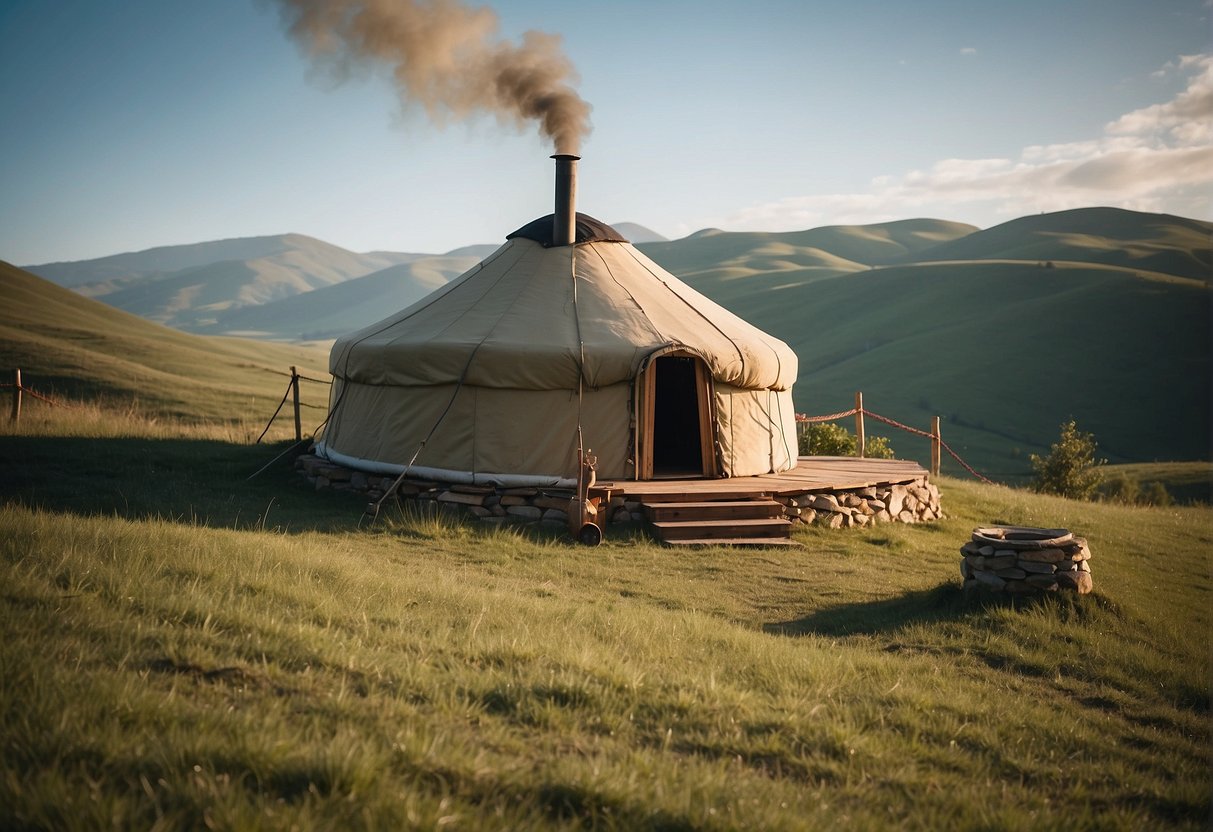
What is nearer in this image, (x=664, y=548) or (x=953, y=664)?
(x=953, y=664)

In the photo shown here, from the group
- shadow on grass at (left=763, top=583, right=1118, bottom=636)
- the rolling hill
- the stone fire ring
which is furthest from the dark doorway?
the rolling hill

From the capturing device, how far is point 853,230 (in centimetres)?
13912

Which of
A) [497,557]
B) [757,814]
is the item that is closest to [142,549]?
[497,557]

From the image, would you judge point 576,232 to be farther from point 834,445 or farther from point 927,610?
point 927,610

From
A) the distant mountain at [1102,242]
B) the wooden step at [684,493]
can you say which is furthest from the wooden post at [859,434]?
the distant mountain at [1102,242]

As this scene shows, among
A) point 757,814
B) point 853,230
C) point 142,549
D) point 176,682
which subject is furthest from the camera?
point 853,230

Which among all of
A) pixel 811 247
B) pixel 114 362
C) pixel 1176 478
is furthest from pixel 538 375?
pixel 811 247

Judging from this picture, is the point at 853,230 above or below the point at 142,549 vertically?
above

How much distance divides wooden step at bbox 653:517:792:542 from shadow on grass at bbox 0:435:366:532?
2873 mm

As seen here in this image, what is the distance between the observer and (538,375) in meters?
8.57

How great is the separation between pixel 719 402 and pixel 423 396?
10.3 feet

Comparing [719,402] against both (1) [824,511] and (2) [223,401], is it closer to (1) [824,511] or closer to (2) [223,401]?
(1) [824,511]

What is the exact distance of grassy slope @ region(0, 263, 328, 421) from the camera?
1959 cm

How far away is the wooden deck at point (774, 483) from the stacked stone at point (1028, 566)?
295cm
